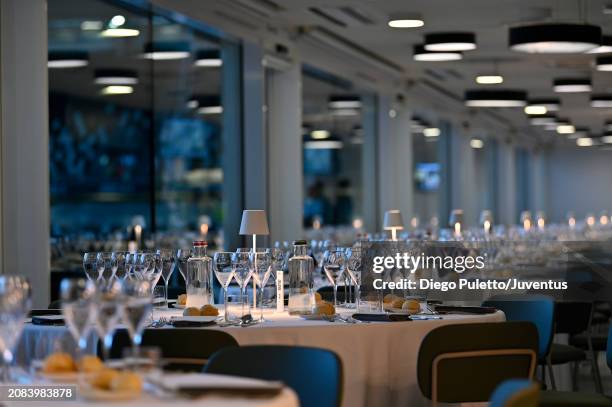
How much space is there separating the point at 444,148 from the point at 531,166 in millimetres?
11018

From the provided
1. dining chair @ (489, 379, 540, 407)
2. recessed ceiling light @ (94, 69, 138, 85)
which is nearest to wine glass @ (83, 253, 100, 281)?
dining chair @ (489, 379, 540, 407)

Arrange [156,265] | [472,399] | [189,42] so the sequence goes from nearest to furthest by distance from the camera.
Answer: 1. [472,399]
2. [156,265]
3. [189,42]

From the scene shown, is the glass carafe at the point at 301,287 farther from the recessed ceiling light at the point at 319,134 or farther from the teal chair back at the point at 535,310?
the recessed ceiling light at the point at 319,134

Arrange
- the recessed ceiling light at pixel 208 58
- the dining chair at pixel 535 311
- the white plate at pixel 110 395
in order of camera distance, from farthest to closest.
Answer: the recessed ceiling light at pixel 208 58 < the dining chair at pixel 535 311 < the white plate at pixel 110 395

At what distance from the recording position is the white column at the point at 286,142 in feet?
43.0

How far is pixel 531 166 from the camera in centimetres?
3356

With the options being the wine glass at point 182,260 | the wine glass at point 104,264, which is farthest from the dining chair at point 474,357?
the wine glass at point 104,264

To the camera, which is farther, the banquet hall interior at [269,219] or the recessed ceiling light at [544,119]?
the recessed ceiling light at [544,119]

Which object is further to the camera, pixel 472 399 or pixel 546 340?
pixel 546 340

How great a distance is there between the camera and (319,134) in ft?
65.6

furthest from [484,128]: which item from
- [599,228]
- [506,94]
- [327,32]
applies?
[327,32]

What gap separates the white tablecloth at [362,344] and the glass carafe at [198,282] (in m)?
0.53

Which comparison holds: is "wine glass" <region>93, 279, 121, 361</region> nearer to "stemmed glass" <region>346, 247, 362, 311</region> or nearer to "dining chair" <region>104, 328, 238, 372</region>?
"dining chair" <region>104, 328, 238, 372</region>

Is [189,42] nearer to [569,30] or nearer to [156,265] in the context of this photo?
[569,30]
